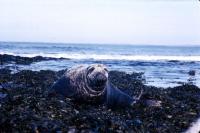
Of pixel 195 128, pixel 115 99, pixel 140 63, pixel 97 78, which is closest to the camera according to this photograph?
pixel 195 128

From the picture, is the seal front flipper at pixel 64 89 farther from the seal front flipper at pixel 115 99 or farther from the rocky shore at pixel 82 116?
the seal front flipper at pixel 115 99

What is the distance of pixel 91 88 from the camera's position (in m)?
9.62

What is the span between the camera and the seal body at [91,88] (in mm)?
9594

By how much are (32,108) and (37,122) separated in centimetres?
124

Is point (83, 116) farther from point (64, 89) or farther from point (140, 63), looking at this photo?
point (140, 63)

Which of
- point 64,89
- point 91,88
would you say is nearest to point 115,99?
point 91,88

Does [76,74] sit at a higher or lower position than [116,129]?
higher

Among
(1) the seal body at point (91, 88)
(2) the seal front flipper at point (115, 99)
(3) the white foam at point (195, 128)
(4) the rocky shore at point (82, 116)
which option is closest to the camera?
(4) the rocky shore at point (82, 116)

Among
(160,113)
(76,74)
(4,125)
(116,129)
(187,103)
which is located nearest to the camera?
(4,125)

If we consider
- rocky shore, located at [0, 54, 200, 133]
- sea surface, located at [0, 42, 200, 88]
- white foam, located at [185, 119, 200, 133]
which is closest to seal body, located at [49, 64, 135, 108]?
rocky shore, located at [0, 54, 200, 133]

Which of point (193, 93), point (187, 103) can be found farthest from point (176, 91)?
point (187, 103)

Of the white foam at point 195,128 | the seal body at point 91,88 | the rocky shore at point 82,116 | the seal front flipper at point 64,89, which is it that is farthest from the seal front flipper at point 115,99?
the white foam at point 195,128

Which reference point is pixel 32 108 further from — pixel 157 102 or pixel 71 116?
pixel 157 102

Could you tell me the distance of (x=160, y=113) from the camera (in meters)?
9.31
